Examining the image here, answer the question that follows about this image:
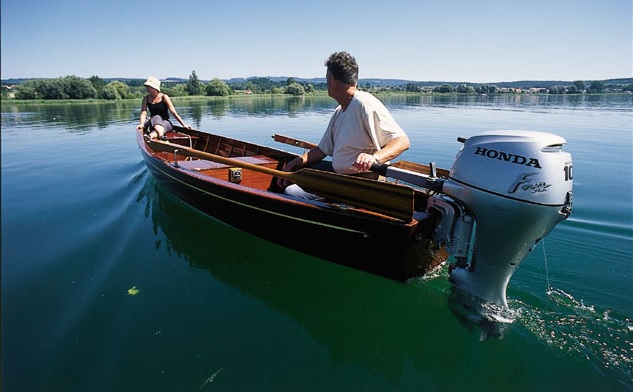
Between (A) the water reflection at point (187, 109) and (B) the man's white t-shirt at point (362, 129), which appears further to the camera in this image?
(A) the water reflection at point (187, 109)

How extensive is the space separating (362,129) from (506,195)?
4.93 feet

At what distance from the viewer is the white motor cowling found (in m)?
2.71

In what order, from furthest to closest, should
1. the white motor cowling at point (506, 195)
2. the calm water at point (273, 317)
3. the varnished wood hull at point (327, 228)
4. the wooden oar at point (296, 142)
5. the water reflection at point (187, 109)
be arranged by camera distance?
the water reflection at point (187, 109) < the wooden oar at point (296, 142) < the varnished wood hull at point (327, 228) < the calm water at point (273, 317) < the white motor cowling at point (506, 195)

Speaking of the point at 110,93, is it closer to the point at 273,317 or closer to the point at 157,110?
the point at 157,110

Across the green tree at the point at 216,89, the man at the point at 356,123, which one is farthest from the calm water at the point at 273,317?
the green tree at the point at 216,89

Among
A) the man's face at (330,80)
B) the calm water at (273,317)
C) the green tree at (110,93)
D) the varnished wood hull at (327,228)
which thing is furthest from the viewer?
the green tree at (110,93)

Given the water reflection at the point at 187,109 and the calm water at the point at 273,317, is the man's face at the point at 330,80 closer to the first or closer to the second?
the calm water at the point at 273,317

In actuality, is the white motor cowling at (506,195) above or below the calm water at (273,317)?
above

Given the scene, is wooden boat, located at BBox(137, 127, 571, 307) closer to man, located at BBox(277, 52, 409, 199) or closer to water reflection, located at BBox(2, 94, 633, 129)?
man, located at BBox(277, 52, 409, 199)

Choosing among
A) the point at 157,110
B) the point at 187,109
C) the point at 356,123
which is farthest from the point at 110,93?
the point at 356,123

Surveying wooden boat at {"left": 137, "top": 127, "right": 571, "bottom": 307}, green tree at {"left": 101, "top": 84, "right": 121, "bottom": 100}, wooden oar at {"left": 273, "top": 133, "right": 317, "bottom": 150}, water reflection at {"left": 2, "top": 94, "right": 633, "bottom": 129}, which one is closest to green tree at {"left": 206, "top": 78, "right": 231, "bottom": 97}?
green tree at {"left": 101, "top": 84, "right": 121, "bottom": 100}

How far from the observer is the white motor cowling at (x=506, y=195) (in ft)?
8.88

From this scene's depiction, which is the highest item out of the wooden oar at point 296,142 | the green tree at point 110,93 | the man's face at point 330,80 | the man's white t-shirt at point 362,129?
the green tree at point 110,93

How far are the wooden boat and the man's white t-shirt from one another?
0.40 metres
